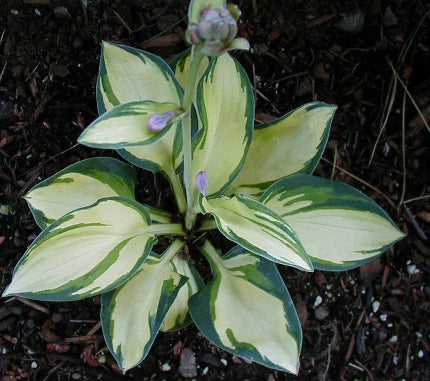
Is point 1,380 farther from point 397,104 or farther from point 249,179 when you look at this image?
point 397,104

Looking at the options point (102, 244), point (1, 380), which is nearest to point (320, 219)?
point (102, 244)

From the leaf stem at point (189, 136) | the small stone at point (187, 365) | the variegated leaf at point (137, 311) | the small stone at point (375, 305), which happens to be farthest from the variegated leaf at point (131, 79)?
the small stone at point (375, 305)

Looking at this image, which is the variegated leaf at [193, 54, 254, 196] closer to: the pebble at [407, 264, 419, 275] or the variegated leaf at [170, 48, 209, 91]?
the variegated leaf at [170, 48, 209, 91]

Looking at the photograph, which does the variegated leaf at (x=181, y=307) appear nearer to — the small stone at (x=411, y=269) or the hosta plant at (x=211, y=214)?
the hosta plant at (x=211, y=214)

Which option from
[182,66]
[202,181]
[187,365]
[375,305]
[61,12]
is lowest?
[375,305]

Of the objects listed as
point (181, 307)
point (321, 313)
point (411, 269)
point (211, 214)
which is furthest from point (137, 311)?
point (411, 269)

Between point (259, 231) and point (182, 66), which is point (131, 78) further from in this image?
point (259, 231)

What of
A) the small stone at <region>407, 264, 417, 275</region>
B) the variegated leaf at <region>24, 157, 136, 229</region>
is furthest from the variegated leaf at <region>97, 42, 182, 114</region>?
the small stone at <region>407, 264, 417, 275</region>
